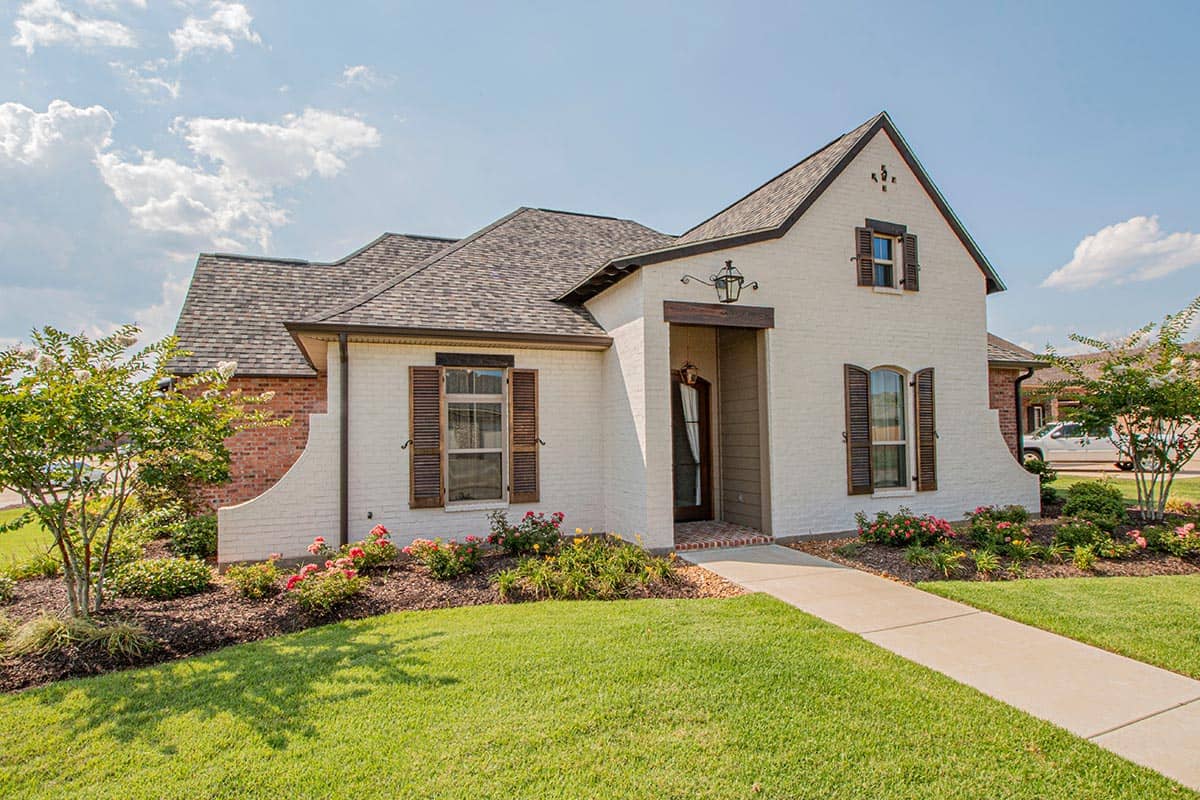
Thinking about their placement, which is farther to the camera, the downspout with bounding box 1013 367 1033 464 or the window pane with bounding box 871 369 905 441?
the downspout with bounding box 1013 367 1033 464

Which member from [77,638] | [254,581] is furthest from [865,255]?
[77,638]

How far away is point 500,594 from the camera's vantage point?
20.0 feet

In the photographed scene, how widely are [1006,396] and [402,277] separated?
40.3 ft

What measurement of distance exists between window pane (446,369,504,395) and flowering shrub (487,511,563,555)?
1.87 metres

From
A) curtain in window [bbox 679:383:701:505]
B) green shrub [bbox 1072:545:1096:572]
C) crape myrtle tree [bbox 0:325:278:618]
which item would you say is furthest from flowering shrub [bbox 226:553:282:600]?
green shrub [bbox 1072:545:1096:572]

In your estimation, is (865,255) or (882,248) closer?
(865,255)

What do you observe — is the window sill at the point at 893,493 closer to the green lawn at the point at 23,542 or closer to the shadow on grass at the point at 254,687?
the shadow on grass at the point at 254,687

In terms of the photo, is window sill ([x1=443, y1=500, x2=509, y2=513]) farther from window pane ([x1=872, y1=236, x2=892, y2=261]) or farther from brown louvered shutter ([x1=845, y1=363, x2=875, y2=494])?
window pane ([x1=872, y1=236, x2=892, y2=261])

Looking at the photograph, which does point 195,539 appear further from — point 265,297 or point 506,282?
point 506,282

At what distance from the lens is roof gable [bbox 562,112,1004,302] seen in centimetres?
814

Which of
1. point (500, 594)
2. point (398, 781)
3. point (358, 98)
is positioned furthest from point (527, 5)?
point (398, 781)

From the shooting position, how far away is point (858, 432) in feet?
29.9

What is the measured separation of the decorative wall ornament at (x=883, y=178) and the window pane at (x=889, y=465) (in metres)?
4.30

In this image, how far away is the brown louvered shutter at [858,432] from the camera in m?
9.01
